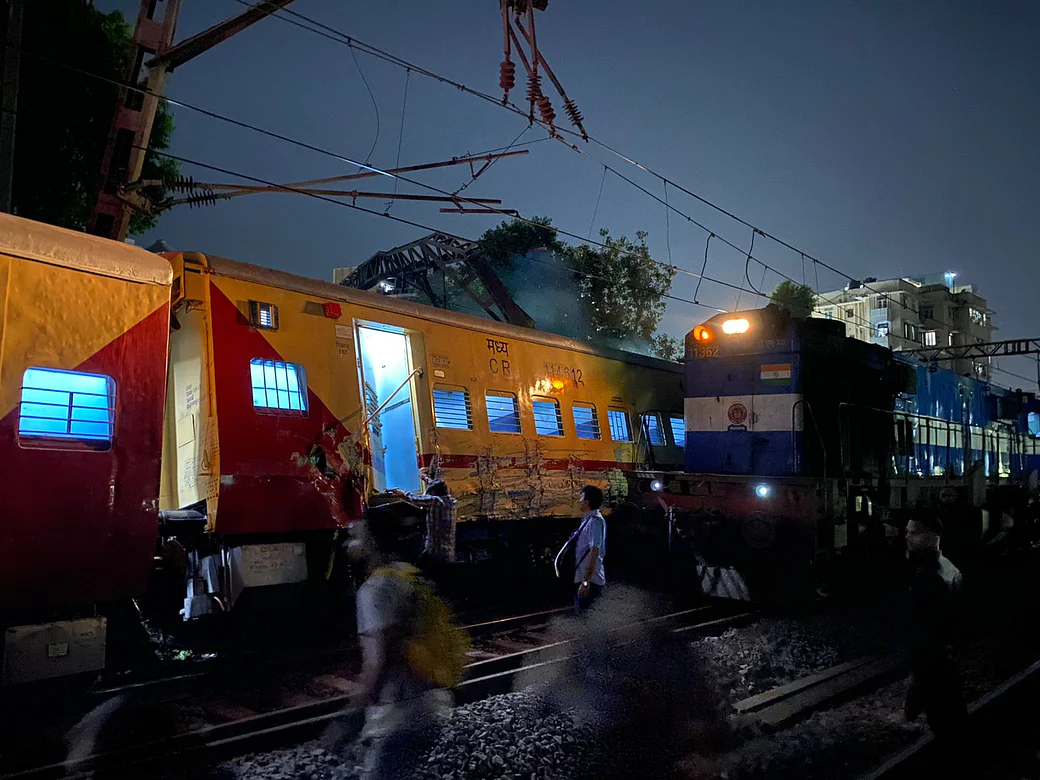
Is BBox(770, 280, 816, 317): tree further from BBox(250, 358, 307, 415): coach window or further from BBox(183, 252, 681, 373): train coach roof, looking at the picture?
BBox(250, 358, 307, 415): coach window

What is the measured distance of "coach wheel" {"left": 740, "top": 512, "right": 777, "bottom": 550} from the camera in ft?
29.6

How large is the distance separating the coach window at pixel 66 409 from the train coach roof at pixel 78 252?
81 cm

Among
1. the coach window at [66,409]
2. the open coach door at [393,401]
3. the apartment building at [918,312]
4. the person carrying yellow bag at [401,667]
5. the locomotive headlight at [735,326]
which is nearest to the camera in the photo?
the person carrying yellow bag at [401,667]

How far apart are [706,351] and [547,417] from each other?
2567mm

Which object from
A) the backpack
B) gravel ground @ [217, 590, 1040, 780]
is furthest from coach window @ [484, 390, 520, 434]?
gravel ground @ [217, 590, 1040, 780]

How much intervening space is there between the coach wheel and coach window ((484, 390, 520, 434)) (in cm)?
345

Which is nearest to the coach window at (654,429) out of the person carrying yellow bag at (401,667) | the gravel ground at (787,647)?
the gravel ground at (787,647)

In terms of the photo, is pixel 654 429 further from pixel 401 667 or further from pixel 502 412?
pixel 401 667

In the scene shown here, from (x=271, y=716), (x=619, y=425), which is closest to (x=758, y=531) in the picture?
(x=619, y=425)

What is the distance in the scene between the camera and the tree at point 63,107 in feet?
44.1

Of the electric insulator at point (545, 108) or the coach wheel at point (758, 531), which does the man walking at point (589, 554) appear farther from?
the electric insulator at point (545, 108)

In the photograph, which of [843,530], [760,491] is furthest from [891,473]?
[760,491]

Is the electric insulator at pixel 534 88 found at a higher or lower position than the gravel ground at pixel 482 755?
higher

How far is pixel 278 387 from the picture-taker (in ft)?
26.3
